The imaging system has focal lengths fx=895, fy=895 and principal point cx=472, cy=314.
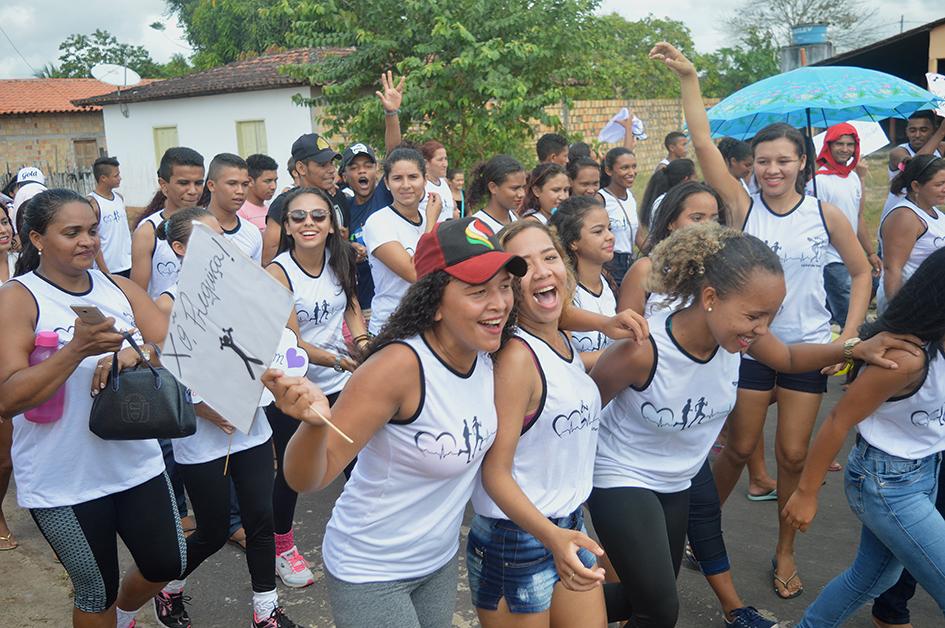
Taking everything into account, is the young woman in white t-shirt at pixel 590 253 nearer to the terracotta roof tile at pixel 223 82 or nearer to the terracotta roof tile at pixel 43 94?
the terracotta roof tile at pixel 223 82

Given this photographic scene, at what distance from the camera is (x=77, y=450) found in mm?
3340

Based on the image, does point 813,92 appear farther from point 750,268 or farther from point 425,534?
point 425,534

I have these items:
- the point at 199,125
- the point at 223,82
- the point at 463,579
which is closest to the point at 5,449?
the point at 463,579

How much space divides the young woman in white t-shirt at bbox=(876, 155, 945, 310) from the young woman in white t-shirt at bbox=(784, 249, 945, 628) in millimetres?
2711

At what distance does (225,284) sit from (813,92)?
5.69m

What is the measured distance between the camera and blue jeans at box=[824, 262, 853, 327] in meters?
7.38

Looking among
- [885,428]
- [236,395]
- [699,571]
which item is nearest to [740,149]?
[699,571]

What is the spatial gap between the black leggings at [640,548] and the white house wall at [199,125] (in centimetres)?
2027

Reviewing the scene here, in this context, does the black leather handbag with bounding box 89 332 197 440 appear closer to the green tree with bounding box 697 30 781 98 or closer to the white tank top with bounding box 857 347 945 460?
the white tank top with bounding box 857 347 945 460

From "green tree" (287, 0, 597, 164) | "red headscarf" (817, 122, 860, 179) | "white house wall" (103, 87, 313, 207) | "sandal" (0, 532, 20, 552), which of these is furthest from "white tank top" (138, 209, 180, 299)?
"white house wall" (103, 87, 313, 207)

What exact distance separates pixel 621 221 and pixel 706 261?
4013mm

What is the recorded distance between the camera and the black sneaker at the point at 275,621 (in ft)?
13.3

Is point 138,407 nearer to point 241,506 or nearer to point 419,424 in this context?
point 241,506

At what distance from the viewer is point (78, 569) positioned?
3.34m
